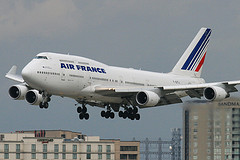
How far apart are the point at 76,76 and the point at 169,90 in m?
10.2

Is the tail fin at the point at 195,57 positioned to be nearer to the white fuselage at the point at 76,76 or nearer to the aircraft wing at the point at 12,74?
the white fuselage at the point at 76,76

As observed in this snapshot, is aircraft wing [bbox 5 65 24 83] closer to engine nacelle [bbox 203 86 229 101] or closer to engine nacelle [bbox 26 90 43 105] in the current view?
engine nacelle [bbox 26 90 43 105]

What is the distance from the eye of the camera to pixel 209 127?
228 feet

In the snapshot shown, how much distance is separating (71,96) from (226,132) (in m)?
16.1

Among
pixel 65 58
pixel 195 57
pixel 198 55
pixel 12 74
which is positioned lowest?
pixel 65 58

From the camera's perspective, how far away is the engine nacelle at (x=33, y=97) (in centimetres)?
7456

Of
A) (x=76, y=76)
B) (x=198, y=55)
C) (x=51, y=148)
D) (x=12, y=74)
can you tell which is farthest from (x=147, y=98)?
(x=51, y=148)

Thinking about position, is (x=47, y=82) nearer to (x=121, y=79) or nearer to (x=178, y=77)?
(x=121, y=79)

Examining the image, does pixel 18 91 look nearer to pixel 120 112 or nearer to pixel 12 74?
pixel 12 74

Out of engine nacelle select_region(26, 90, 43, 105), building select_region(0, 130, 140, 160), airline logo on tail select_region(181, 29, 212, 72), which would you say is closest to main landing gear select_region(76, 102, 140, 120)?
engine nacelle select_region(26, 90, 43, 105)

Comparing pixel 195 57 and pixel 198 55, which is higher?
pixel 198 55

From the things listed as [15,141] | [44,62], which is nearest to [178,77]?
[44,62]

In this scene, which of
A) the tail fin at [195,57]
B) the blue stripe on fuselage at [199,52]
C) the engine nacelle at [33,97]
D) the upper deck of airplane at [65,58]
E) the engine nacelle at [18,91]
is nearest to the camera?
the upper deck of airplane at [65,58]

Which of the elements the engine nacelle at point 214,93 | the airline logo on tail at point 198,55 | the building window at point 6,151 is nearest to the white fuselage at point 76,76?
the engine nacelle at point 214,93
